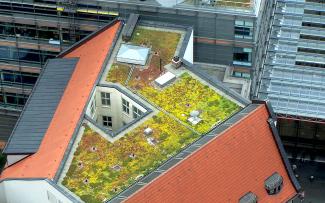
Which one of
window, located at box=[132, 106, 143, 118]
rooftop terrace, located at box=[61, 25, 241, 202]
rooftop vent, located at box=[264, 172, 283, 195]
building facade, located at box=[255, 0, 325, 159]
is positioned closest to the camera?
rooftop terrace, located at box=[61, 25, 241, 202]

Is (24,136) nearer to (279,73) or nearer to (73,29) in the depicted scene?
(73,29)

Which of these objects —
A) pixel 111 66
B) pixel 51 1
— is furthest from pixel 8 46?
pixel 111 66

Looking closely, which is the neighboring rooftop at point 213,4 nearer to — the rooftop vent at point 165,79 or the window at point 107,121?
the rooftop vent at point 165,79

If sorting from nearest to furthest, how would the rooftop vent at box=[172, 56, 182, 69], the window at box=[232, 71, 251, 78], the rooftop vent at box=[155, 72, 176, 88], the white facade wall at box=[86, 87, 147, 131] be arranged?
1. the white facade wall at box=[86, 87, 147, 131]
2. the rooftop vent at box=[155, 72, 176, 88]
3. the rooftop vent at box=[172, 56, 182, 69]
4. the window at box=[232, 71, 251, 78]

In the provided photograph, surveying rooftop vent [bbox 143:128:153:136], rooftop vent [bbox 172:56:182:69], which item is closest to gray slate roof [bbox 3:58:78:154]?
rooftop vent [bbox 143:128:153:136]

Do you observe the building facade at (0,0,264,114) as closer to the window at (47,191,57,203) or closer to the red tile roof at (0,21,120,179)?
the red tile roof at (0,21,120,179)

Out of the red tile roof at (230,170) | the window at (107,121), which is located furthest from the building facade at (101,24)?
the red tile roof at (230,170)
